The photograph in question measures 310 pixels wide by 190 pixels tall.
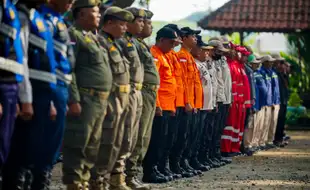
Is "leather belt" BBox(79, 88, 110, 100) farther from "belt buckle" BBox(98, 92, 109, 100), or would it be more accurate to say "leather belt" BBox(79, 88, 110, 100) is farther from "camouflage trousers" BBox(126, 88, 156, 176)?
"camouflage trousers" BBox(126, 88, 156, 176)

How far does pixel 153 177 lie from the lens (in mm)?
15398

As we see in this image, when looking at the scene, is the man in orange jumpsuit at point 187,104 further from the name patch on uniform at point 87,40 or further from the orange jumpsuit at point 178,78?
the name patch on uniform at point 87,40

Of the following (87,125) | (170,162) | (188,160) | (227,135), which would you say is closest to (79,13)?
(87,125)

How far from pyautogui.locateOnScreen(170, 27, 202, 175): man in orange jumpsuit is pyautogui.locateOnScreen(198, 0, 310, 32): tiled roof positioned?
22072 mm

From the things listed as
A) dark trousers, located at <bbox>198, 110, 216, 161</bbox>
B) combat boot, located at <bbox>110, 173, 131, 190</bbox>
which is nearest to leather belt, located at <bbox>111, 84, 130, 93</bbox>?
combat boot, located at <bbox>110, 173, 131, 190</bbox>

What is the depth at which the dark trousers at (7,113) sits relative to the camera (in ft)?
30.2

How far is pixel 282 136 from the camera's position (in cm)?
2800

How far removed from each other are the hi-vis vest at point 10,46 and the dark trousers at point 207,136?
9515 mm

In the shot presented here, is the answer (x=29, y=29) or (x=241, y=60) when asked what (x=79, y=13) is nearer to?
(x=29, y=29)

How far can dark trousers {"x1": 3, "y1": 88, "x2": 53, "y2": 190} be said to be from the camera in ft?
31.7

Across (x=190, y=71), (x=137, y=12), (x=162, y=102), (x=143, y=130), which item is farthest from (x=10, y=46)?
(x=190, y=71)

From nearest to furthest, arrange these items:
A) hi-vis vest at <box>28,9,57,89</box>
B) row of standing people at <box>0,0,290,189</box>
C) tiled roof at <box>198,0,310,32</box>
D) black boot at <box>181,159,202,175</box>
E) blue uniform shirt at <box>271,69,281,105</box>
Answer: row of standing people at <box>0,0,290,189</box>
hi-vis vest at <box>28,9,57,89</box>
black boot at <box>181,159,202,175</box>
blue uniform shirt at <box>271,69,281,105</box>
tiled roof at <box>198,0,310,32</box>

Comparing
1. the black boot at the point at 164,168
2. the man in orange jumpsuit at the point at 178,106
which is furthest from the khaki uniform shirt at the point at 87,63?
the black boot at the point at 164,168

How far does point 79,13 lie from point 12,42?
2.25 metres
